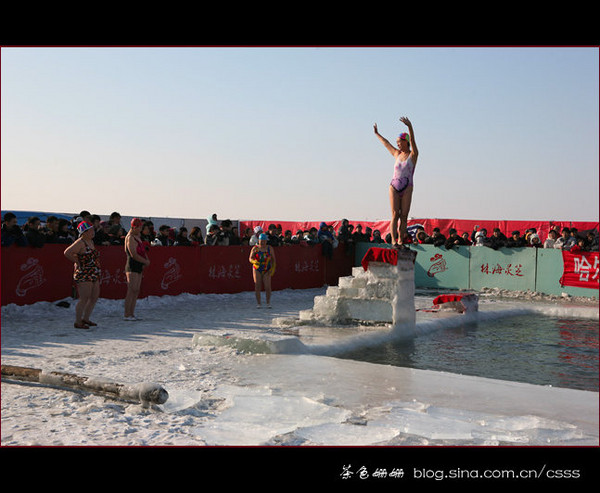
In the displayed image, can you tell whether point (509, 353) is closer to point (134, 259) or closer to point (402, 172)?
point (402, 172)

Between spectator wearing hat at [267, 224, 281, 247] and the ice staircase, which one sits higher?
spectator wearing hat at [267, 224, 281, 247]

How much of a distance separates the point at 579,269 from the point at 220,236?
393 inches

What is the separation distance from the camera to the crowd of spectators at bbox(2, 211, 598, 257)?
11453 mm

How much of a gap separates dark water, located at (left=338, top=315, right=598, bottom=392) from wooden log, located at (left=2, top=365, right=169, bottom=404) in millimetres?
3113

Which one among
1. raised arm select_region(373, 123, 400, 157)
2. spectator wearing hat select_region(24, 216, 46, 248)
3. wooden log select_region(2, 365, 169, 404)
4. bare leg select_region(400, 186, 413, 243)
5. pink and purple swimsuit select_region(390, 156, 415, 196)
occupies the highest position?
raised arm select_region(373, 123, 400, 157)

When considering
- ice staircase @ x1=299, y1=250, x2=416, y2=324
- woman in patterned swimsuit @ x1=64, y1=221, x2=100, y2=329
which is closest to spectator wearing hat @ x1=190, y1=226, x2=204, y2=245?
woman in patterned swimsuit @ x1=64, y1=221, x2=100, y2=329

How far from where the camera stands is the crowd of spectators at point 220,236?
11453 mm

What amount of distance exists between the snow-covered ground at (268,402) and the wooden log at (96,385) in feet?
0.27

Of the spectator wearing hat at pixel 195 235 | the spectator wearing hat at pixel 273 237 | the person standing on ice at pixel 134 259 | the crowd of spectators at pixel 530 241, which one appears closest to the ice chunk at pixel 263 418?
the person standing on ice at pixel 134 259

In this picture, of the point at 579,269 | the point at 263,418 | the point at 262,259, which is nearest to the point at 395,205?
the point at 262,259

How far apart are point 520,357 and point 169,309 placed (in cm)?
771

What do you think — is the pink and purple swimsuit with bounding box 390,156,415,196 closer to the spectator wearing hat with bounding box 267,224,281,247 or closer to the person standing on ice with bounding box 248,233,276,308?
the person standing on ice with bounding box 248,233,276,308

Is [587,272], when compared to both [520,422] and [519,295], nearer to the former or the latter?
[519,295]

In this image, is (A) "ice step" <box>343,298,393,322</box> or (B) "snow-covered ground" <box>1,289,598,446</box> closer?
(B) "snow-covered ground" <box>1,289,598,446</box>
